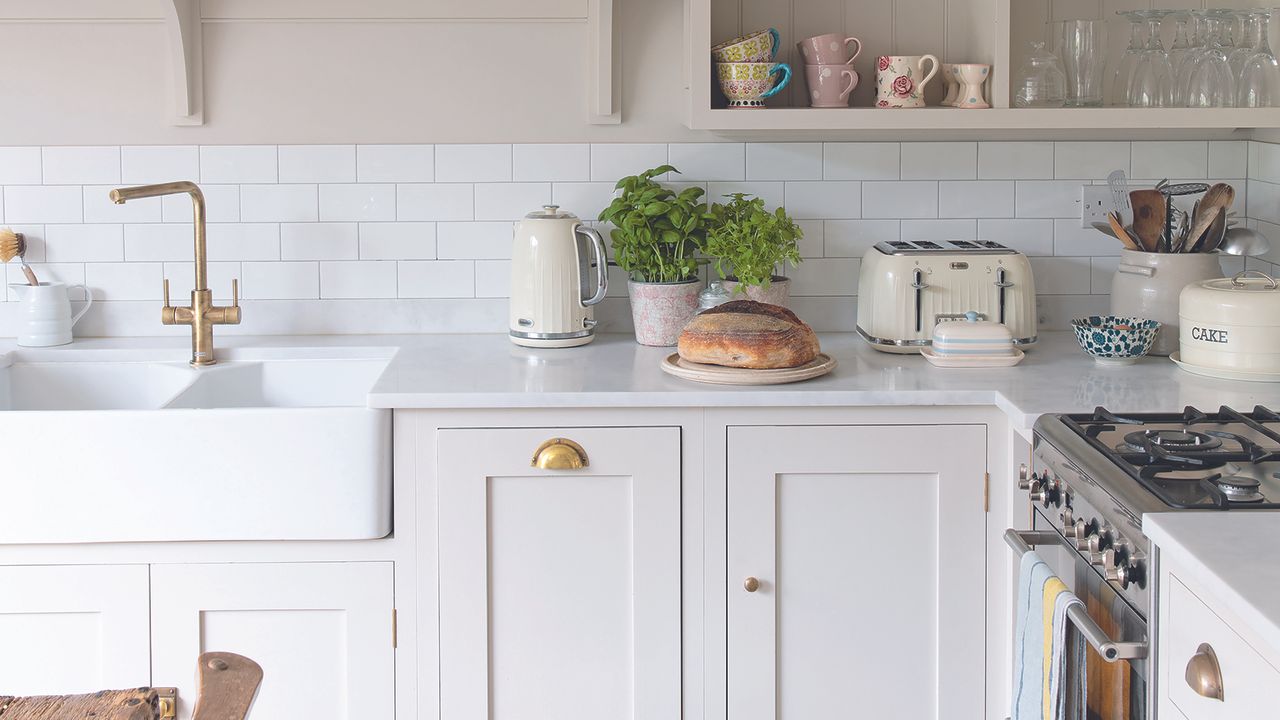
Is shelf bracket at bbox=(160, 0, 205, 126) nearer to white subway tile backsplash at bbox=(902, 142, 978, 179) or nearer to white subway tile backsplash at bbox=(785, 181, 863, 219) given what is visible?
A: white subway tile backsplash at bbox=(785, 181, 863, 219)

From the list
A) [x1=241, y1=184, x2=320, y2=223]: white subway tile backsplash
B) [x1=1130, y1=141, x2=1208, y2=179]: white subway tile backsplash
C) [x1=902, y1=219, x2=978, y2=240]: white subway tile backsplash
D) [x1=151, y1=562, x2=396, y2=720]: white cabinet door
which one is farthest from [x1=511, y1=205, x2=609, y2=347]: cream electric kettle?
[x1=1130, y1=141, x2=1208, y2=179]: white subway tile backsplash

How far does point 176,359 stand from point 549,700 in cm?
107

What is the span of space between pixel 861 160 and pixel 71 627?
1806 mm

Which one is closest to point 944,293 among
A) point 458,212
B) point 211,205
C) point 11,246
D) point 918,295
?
point 918,295

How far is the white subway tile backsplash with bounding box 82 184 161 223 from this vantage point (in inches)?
108

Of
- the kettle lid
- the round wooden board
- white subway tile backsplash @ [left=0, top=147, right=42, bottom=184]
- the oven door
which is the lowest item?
the oven door

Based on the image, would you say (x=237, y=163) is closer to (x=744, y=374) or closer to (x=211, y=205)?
(x=211, y=205)

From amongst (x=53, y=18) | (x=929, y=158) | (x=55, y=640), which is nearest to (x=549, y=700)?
(x=55, y=640)

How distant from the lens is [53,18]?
8.78ft

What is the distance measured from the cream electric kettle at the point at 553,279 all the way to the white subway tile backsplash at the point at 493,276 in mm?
191

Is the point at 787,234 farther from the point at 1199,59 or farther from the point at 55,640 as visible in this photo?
the point at 55,640

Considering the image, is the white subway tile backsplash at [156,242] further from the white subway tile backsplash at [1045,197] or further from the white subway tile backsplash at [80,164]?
the white subway tile backsplash at [1045,197]

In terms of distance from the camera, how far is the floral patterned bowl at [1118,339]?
7.91 feet

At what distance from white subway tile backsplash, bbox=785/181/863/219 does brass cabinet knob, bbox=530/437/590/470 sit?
0.87 m
